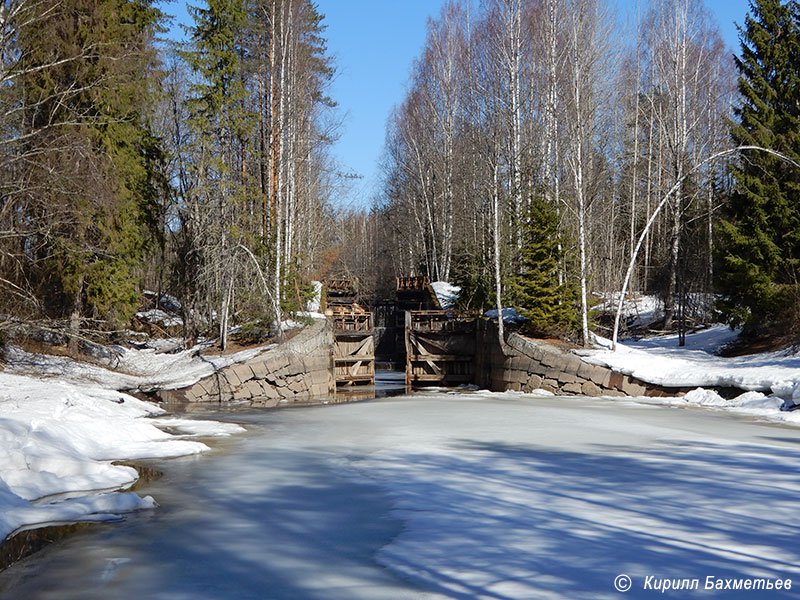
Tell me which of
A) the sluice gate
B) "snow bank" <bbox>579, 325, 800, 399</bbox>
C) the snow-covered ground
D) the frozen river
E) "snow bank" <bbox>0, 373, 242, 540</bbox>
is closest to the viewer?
the frozen river

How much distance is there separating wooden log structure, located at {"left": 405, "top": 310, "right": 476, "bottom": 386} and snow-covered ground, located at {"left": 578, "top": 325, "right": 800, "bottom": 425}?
17.6 ft

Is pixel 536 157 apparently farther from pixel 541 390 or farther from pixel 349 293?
pixel 349 293

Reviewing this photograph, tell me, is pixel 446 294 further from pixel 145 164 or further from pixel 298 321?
pixel 145 164

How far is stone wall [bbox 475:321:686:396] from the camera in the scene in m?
17.3

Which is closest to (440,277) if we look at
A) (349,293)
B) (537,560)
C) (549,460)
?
(349,293)

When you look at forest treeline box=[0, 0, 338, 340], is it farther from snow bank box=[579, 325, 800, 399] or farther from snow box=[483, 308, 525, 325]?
snow bank box=[579, 325, 800, 399]

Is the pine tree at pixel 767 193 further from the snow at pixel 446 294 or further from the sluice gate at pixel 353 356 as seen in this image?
the sluice gate at pixel 353 356

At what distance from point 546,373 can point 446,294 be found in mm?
11011

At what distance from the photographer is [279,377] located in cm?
1939

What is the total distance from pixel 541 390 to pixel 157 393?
31.6 ft

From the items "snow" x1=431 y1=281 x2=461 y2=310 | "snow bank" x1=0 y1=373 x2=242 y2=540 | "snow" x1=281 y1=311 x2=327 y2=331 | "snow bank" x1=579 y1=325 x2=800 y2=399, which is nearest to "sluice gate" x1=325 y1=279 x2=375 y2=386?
"snow" x1=281 y1=311 x2=327 y2=331
